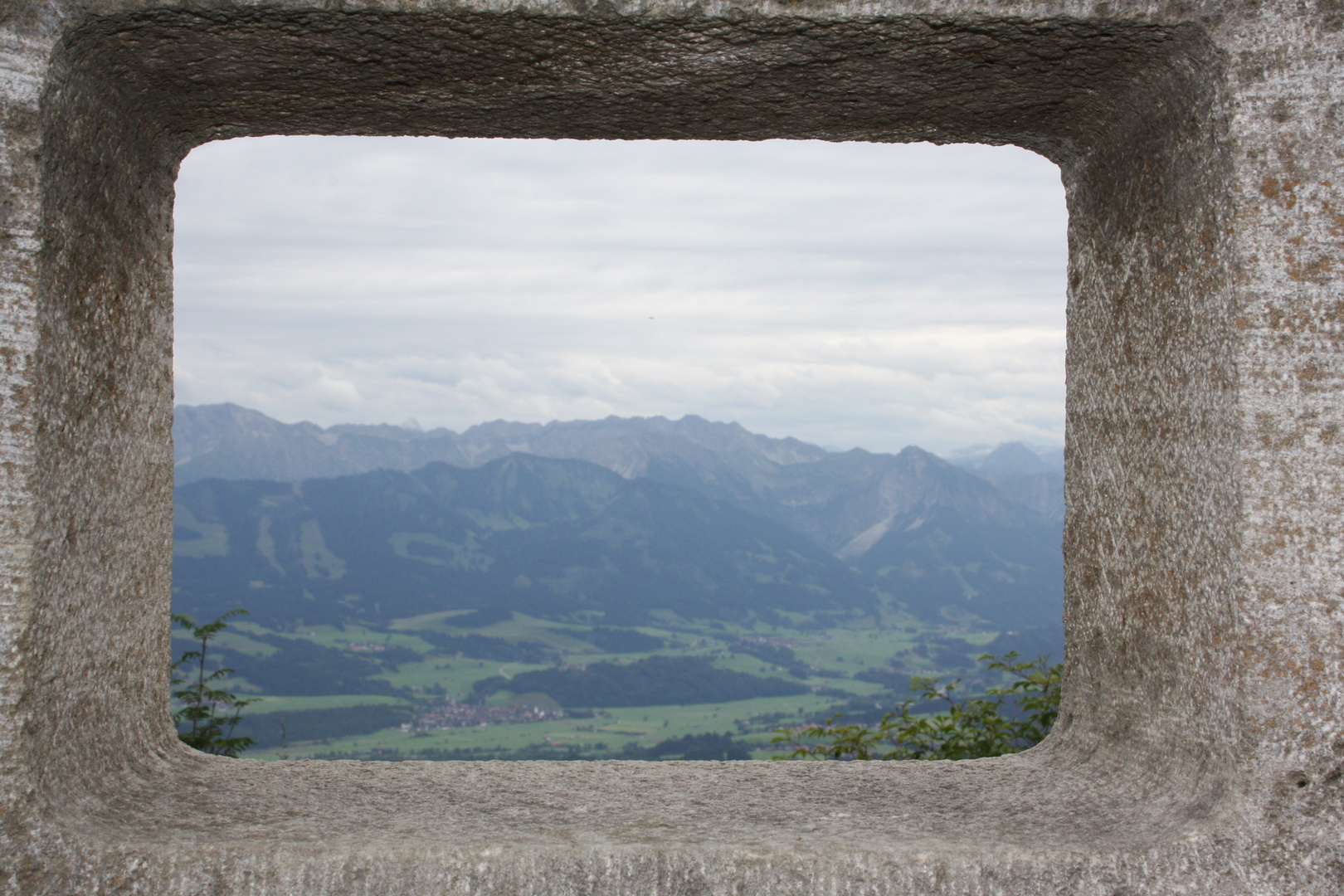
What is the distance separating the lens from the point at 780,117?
220cm

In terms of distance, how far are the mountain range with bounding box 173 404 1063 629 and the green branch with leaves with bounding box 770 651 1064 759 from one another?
12259 centimetres

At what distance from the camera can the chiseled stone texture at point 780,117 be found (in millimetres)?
1718

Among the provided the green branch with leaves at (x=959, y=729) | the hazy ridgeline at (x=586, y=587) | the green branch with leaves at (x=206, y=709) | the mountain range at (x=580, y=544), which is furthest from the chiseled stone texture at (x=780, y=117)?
the mountain range at (x=580, y=544)

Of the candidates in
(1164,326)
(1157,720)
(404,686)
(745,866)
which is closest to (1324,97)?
(1164,326)

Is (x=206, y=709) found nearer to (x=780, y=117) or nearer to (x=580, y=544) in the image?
(x=780, y=117)

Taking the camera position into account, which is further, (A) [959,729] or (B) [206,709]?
(B) [206,709]

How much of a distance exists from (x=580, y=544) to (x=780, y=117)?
6766 inches

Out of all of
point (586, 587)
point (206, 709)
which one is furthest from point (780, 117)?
point (586, 587)

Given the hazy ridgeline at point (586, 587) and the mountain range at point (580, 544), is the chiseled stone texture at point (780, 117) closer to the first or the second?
the hazy ridgeline at point (586, 587)

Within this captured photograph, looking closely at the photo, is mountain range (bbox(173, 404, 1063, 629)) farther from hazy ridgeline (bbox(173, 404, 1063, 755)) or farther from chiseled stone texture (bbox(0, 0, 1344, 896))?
chiseled stone texture (bbox(0, 0, 1344, 896))

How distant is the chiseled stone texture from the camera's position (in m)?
1.72

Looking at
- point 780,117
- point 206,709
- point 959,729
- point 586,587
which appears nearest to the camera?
point 780,117

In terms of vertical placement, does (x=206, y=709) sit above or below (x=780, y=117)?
below

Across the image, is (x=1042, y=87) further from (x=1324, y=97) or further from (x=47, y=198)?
(x=47, y=198)
